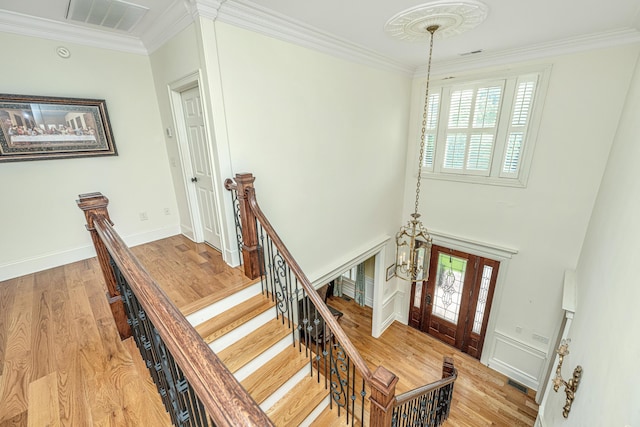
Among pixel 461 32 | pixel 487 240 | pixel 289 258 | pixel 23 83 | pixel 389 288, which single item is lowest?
pixel 389 288

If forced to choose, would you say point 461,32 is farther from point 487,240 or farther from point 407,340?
point 407,340

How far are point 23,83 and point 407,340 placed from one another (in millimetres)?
6526

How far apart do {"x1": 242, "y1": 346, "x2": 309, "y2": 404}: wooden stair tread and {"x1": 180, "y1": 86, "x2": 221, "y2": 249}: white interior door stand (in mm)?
1527

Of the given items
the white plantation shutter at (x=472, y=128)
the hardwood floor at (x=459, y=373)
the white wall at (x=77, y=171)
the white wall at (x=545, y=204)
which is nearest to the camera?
the white wall at (x=77, y=171)

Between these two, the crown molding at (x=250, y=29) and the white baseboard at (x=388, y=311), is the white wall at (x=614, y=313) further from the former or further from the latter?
the white baseboard at (x=388, y=311)

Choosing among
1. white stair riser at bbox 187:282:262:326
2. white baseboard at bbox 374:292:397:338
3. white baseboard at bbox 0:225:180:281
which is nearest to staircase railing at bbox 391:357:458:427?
white stair riser at bbox 187:282:262:326

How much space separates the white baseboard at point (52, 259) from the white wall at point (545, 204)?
4448 mm

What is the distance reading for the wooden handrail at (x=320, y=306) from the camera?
1.66 metres

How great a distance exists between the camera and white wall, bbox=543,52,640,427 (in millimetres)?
1199

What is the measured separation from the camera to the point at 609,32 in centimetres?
280

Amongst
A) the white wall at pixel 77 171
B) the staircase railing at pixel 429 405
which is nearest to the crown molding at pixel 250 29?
the white wall at pixel 77 171

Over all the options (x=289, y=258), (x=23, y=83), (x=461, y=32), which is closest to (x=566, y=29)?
(x=461, y=32)

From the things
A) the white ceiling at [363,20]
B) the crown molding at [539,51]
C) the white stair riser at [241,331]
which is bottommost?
the white stair riser at [241,331]

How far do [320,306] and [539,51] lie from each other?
413cm
